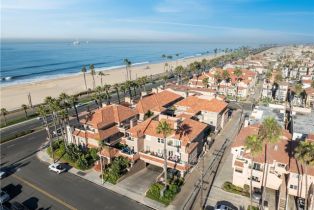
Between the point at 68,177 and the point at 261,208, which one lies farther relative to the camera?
the point at 68,177

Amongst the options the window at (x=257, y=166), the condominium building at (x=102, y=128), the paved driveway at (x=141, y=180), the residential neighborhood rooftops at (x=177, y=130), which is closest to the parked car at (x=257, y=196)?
the window at (x=257, y=166)

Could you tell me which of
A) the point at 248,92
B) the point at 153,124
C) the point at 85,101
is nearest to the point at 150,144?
the point at 153,124

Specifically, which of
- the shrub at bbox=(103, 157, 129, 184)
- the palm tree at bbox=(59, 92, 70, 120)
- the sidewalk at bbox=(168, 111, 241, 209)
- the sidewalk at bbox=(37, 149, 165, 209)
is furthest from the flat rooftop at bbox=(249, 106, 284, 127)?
the palm tree at bbox=(59, 92, 70, 120)

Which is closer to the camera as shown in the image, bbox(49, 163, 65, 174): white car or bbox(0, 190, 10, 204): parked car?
bbox(0, 190, 10, 204): parked car

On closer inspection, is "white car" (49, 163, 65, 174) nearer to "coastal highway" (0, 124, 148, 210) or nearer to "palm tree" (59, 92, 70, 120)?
"coastal highway" (0, 124, 148, 210)

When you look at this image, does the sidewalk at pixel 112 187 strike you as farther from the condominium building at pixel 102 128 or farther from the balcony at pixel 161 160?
the balcony at pixel 161 160

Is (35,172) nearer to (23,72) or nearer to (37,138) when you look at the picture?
(37,138)
